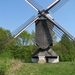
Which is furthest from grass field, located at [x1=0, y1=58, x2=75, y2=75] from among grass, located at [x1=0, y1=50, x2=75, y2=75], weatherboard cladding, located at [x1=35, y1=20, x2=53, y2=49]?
weatherboard cladding, located at [x1=35, y1=20, x2=53, y2=49]

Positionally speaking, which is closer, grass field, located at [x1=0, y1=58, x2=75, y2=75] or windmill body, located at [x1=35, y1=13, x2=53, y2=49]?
grass field, located at [x1=0, y1=58, x2=75, y2=75]

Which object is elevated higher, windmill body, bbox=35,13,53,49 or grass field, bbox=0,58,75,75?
windmill body, bbox=35,13,53,49

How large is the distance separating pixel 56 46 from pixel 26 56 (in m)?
6.65

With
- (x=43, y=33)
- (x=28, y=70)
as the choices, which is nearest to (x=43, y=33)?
(x=43, y=33)

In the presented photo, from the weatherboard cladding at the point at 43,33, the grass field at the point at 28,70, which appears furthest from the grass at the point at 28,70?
the weatherboard cladding at the point at 43,33

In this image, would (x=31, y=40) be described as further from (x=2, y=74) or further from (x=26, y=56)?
(x=2, y=74)

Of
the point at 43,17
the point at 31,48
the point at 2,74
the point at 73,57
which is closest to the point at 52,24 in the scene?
the point at 43,17

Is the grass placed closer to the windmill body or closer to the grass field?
the grass field

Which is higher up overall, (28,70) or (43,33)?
(43,33)

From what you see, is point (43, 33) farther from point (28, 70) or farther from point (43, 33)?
point (28, 70)

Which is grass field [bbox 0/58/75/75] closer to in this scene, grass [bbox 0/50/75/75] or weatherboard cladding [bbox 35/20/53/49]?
grass [bbox 0/50/75/75]

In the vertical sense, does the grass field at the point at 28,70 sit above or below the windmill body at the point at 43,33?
below

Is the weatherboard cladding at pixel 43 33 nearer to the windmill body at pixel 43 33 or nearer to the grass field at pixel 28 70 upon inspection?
the windmill body at pixel 43 33

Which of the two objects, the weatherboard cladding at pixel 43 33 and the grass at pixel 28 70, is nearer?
the grass at pixel 28 70
